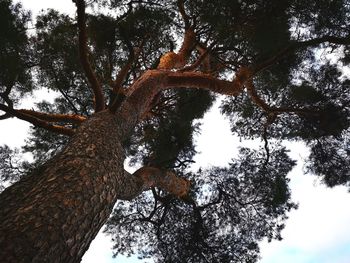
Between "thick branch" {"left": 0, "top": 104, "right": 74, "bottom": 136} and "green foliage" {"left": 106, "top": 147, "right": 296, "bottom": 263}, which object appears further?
"green foliage" {"left": 106, "top": 147, "right": 296, "bottom": 263}

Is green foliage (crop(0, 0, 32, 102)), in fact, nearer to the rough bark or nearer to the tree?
the tree

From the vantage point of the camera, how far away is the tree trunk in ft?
5.24

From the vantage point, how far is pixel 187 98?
766 cm

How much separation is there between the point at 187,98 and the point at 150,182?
349 centimetres

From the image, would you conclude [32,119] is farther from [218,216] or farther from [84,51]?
[218,216]

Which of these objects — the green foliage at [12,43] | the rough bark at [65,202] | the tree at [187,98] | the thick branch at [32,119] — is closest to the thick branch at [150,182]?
the tree at [187,98]

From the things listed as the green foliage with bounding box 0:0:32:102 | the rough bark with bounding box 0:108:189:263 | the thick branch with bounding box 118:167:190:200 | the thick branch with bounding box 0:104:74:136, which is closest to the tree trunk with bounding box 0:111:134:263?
the rough bark with bounding box 0:108:189:263

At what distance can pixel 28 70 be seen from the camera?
19.9ft

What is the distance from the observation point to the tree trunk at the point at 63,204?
160 centimetres

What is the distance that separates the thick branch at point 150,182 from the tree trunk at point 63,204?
68cm

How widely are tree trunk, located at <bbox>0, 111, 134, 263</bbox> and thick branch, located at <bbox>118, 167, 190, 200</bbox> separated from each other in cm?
68

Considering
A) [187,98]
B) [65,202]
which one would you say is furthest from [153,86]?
[187,98]

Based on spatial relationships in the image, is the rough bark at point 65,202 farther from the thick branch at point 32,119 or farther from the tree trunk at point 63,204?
the thick branch at point 32,119

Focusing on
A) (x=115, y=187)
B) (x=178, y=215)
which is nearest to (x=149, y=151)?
(x=178, y=215)
